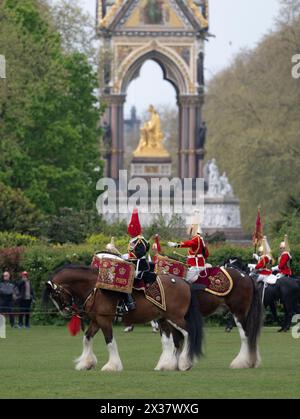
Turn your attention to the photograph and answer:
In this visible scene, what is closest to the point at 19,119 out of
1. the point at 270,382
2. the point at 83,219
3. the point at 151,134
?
the point at 83,219

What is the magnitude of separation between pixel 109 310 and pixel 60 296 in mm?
810

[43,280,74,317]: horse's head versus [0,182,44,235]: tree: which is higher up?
[0,182,44,235]: tree

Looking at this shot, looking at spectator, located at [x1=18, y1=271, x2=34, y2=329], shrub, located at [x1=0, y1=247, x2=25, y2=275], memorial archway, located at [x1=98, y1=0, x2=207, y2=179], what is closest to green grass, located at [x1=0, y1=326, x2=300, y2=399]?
spectator, located at [x1=18, y1=271, x2=34, y2=329]

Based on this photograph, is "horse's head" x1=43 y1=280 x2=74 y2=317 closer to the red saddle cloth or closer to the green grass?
the green grass

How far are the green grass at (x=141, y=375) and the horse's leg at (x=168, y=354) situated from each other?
1.08ft

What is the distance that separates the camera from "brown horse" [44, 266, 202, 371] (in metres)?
26.9

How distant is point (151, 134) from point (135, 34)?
209 inches

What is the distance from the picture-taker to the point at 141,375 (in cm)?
2578

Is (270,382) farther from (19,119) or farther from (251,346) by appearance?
(19,119)

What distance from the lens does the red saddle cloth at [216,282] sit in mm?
29312

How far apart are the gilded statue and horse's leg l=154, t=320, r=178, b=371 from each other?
59.6 meters

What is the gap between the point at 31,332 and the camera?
136 ft
